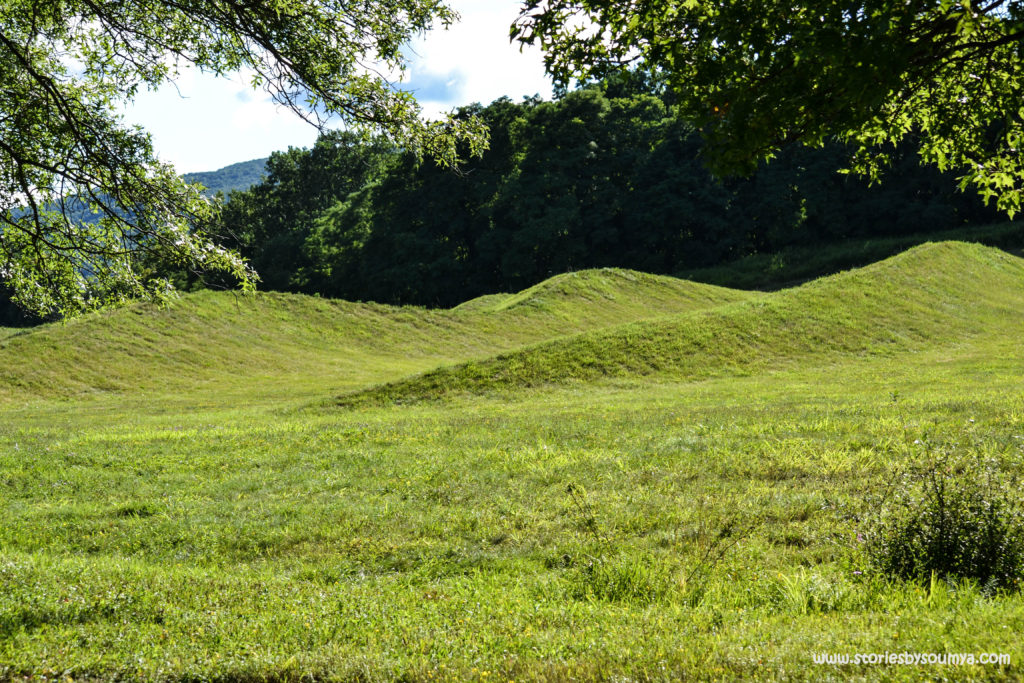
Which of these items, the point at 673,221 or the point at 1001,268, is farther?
the point at 673,221

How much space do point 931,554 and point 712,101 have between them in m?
4.11

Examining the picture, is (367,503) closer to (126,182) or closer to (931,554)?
(126,182)

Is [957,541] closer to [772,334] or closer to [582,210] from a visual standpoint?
[772,334]

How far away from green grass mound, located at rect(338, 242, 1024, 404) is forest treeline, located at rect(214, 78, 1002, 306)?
27.1 meters

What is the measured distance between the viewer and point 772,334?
28141mm

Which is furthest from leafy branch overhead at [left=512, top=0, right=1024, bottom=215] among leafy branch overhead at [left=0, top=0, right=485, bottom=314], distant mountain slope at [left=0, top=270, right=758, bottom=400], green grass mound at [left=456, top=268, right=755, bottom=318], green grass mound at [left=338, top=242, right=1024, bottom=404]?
green grass mound at [left=456, top=268, right=755, bottom=318]

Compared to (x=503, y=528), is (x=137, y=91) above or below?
above

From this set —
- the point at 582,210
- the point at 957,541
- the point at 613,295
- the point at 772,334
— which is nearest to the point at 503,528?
the point at 957,541

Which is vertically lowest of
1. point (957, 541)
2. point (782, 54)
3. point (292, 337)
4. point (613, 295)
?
point (957, 541)

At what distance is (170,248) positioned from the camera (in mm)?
10281

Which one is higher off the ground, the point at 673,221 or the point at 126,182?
the point at 673,221

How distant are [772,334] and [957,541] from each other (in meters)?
23.4

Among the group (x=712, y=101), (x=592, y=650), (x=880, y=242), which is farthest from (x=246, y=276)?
(x=880, y=242)

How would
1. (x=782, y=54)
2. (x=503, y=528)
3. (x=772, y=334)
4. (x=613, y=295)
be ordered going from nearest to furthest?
(x=782, y=54)
(x=503, y=528)
(x=772, y=334)
(x=613, y=295)
